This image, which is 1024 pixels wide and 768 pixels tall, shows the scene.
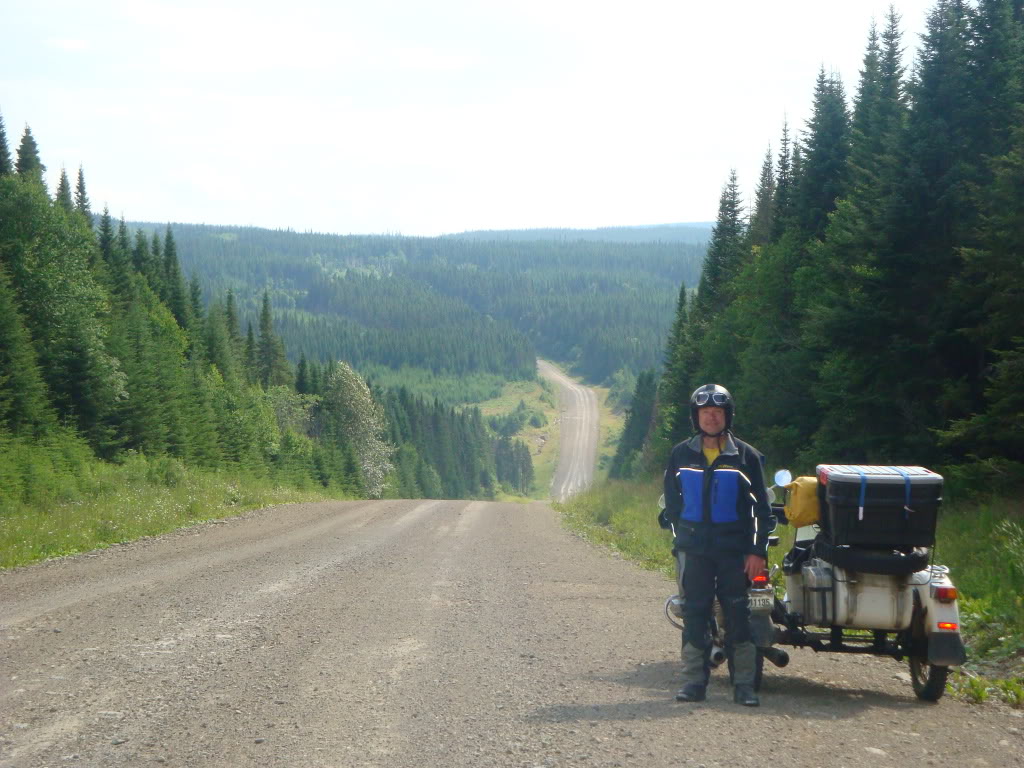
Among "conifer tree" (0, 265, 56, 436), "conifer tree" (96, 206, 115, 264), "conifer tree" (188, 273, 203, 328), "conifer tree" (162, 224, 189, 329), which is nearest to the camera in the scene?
"conifer tree" (0, 265, 56, 436)

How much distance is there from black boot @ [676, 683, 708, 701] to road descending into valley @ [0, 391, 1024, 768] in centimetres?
14

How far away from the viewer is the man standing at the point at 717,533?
6.50 meters

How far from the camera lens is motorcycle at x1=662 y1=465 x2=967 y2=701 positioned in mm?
6504

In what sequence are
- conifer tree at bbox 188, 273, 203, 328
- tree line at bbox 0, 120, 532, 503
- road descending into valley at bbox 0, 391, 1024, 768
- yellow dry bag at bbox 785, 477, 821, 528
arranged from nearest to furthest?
1. road descending into valley at bbox 0, 391, 1024, 768
2. yellow dry bag at bbox 785, 477, 821, 528
3. tree line at bbox 0, 120, 532, 503
4. conifer tree at bbox 188, 273, 203, 328

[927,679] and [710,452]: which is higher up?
[710,452]

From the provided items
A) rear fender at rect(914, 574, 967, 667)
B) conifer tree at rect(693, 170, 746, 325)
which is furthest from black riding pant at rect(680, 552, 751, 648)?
conifer tree at rect(693, 170, 746, 325)

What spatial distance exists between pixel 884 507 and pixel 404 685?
3624 mm

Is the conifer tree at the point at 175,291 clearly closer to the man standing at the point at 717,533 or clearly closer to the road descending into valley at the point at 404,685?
the road descending into valley at the point at 404,685

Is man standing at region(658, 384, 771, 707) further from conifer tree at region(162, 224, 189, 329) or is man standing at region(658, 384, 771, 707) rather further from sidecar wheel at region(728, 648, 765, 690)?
conifer tree at region(162, 224, 189, 329)

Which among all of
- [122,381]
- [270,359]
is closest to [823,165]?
[122,381]

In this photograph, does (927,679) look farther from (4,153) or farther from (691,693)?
(4,153)

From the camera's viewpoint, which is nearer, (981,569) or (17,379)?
(981,569)

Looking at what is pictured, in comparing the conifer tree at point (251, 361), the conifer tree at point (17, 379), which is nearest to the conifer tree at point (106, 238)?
the conifer tree at point (251, 361)

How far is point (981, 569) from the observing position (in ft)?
34.7
